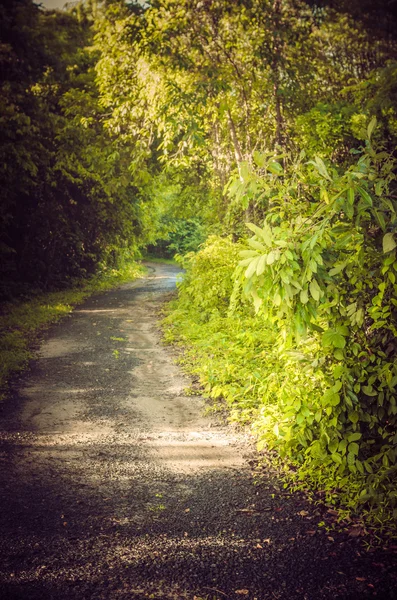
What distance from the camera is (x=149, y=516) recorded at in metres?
3.58

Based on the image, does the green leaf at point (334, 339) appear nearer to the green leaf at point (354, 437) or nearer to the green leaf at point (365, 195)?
the green leaf at point (354, 437)

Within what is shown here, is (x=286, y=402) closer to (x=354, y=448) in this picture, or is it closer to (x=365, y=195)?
(x=354, y=448)

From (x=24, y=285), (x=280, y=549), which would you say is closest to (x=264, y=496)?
(x=280, y=549)

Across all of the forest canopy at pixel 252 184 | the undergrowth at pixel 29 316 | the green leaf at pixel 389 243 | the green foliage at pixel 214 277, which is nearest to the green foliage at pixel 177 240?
the forest canopy at pixel 252 184

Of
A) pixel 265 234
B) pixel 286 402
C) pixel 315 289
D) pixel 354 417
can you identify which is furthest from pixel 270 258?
pixel 286 402

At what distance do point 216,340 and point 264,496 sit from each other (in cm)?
464

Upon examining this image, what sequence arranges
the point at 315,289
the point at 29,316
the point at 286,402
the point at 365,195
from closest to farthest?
1. the point at 365,195
2. the point at 315,289
3. the point at 286,402
4. the point at 29,316

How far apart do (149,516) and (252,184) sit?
9.18 ft

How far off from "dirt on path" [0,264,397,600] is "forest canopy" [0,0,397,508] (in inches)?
22.2

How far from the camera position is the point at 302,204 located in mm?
4004

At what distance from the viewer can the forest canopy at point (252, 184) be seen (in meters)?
3.45

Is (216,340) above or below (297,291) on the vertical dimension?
below

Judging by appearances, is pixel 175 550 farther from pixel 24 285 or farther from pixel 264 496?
pixel 24 285

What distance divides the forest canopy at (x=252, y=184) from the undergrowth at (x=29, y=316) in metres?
0.79
